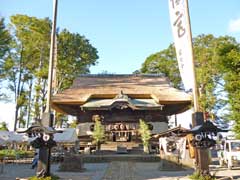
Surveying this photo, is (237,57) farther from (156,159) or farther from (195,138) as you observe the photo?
(195,138)

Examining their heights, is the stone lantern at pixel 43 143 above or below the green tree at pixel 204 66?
below

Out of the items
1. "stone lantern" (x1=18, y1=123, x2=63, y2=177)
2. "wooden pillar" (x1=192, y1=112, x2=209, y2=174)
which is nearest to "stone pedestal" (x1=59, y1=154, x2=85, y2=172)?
"stone lantern" (x1=18, y1=123, x2=63, y2=177)

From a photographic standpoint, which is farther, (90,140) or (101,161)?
(90,140)

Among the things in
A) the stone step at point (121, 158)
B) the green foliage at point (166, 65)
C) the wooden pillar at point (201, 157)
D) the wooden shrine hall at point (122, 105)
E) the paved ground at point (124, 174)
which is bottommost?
the paved ground at point (124, 174)

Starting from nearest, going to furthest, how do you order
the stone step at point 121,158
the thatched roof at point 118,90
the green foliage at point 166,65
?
the stone step at point 121,158
the thatched roof at point 118,90
the green foliage at point 166,65

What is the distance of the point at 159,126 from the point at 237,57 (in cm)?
994

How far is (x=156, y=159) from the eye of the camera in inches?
706

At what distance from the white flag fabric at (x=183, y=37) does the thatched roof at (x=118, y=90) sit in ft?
42.5

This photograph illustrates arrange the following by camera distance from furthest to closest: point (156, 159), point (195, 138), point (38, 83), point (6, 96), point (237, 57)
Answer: point (38, 83), point (6, 96), point (156, 159), point (237, 57), point (195, 138)

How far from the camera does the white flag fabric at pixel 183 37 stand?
978cm

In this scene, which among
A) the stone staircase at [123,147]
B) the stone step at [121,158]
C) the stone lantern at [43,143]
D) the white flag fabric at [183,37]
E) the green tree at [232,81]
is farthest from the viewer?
the stone staircase at [123,147]

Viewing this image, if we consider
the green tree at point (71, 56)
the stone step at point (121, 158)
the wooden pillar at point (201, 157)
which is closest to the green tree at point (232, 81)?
the stone step at point (121, 158)

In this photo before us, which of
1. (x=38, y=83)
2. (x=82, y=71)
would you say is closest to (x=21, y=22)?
(x=38, y=83)

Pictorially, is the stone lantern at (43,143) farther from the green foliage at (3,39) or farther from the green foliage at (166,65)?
the green foliage at (166,65)
